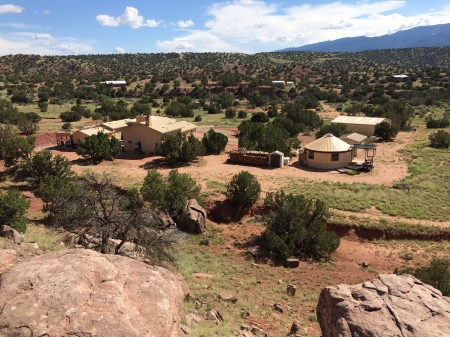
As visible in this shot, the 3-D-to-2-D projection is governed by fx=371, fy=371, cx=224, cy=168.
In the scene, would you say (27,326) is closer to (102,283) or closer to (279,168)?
(102,283)

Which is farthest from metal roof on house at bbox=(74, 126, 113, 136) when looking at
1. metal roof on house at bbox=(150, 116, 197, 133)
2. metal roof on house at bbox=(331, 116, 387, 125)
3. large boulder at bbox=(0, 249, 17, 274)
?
large boulder at bbox=(0, 249, 17, 274)

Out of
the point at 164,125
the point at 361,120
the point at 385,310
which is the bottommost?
the point at 361,120

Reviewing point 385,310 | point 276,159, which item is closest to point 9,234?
point 385,310

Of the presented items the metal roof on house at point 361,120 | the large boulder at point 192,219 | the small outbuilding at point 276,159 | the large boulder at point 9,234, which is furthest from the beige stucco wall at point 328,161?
the large boulder at point 9,234

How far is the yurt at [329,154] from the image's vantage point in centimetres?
3456

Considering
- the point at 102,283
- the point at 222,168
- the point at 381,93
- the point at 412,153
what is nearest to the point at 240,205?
the point at 222,168

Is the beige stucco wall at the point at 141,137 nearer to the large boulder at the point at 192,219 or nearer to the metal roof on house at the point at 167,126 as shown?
the metal roof on house at the point at 167,126

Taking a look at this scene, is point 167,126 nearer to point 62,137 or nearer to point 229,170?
point 229,170

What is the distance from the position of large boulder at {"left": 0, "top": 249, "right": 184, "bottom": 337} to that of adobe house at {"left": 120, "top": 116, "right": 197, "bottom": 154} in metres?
31.8

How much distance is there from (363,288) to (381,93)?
89.1 meters

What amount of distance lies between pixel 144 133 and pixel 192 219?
19.0m

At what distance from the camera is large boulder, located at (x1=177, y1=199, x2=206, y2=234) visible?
23797 mm

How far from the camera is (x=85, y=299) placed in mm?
6699

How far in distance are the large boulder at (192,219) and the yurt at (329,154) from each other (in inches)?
584
